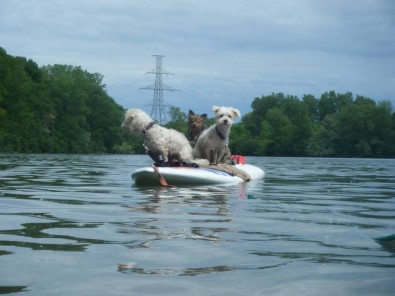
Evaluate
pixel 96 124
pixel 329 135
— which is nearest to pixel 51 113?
pixel 96 124

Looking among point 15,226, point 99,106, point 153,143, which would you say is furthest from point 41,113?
point 15,226

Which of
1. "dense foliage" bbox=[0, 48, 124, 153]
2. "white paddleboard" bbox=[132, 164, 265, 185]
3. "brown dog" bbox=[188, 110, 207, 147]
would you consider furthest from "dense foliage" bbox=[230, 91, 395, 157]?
"white paddleboard" bbox=[132, 164, 265, 185]

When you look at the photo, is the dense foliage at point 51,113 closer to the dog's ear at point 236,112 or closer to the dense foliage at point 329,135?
the dense foliage at point 329,135

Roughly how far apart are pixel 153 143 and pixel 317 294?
9.57 m

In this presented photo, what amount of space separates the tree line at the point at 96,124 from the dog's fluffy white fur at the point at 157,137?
153 ft

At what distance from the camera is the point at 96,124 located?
96.1 meters

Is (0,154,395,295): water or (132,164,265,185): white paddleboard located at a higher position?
(132,164,265,185): white paddleboard

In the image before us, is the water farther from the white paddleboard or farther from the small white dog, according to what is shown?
the small white dog

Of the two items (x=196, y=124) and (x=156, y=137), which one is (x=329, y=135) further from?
(x=156, y=137)

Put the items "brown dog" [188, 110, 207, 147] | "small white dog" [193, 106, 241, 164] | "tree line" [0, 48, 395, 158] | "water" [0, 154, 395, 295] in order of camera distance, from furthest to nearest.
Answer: "tree line" [0, 48, 395, 158] < "brown dog" [188, 110, 207, 147] < "small white dog" [193, 106, 241, 164] < "water" [0, 154, 395, 295]

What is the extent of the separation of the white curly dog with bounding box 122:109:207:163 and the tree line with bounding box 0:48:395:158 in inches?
1833

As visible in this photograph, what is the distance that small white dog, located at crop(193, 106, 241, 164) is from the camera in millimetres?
13625

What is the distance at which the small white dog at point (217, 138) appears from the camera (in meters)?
A: 13.6

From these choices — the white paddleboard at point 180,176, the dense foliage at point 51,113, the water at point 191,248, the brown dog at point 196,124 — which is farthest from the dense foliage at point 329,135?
the water at point 191,248
